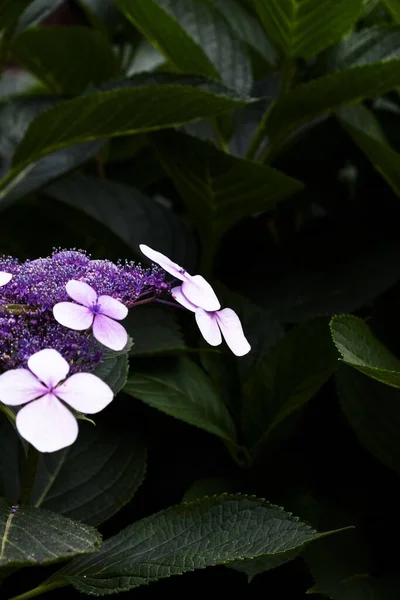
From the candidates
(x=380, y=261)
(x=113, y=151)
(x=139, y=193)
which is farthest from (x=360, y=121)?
(x=113, y=151)

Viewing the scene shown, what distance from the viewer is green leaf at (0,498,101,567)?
1.41 ft

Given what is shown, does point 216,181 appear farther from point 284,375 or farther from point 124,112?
point 284,375

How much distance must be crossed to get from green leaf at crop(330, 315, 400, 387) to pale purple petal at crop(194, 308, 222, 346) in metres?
0.13

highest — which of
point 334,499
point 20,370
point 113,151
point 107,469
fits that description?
point 20,370

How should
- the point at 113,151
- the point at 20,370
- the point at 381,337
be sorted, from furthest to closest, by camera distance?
the point at 113,151 → the point at 381,337 → the point at 20,370

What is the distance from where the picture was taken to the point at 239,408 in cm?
80

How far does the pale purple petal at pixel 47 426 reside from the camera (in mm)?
368

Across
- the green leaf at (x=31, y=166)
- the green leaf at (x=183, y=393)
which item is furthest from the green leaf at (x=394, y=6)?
the green leaf at (x=183, y=393)

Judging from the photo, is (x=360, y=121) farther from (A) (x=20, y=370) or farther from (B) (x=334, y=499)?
(A) (x=20, y=370)

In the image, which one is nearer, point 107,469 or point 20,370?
point 20,370

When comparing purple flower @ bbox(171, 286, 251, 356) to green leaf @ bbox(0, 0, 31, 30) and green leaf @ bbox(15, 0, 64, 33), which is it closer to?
green leaf @ bbox(0, 0, 31, 30)

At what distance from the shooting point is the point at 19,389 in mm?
388

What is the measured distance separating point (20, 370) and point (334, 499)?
17.5 inches

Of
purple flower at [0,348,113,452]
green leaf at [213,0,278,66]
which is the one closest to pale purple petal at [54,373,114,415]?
purple flower at [0,348,113,452]
